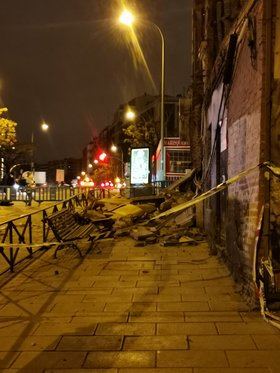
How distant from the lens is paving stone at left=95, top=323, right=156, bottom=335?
535 centimetres

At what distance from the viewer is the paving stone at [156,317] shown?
5.80 metres

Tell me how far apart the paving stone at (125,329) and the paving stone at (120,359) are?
588 mm

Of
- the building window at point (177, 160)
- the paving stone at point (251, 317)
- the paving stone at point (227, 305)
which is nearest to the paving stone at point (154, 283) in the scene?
the paving stone at point (227, 305)

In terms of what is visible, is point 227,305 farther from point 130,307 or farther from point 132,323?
point 132,323

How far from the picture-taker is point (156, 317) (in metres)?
5.92

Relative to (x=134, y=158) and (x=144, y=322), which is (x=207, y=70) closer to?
(x=144, y=322)

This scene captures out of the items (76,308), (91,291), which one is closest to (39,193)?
(91,291)

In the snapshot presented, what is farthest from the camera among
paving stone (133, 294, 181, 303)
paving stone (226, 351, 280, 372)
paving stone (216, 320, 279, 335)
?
paving stone (133, 294, 181, 303)

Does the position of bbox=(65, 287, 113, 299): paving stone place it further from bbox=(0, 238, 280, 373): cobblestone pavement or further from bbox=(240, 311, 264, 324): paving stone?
bbox=(240, 311, 264, 324): paving stone

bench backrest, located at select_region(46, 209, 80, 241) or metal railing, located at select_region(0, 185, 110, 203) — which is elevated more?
metal railing, located at select_region(0, 185, 110, 203)

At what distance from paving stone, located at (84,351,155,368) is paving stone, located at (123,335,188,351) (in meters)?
0.14

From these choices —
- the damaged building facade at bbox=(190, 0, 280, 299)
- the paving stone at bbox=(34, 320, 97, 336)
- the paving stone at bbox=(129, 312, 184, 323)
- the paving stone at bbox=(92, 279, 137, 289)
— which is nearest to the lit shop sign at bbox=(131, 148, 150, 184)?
the damaged building facade at bbox=(190, 0, 280, 299)

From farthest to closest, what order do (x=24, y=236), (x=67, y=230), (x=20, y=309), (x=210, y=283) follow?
(x=24, y=236), (x=67, y=230), (x=210, y=283), (x=20, y=309)

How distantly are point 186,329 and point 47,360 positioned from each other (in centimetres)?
166
